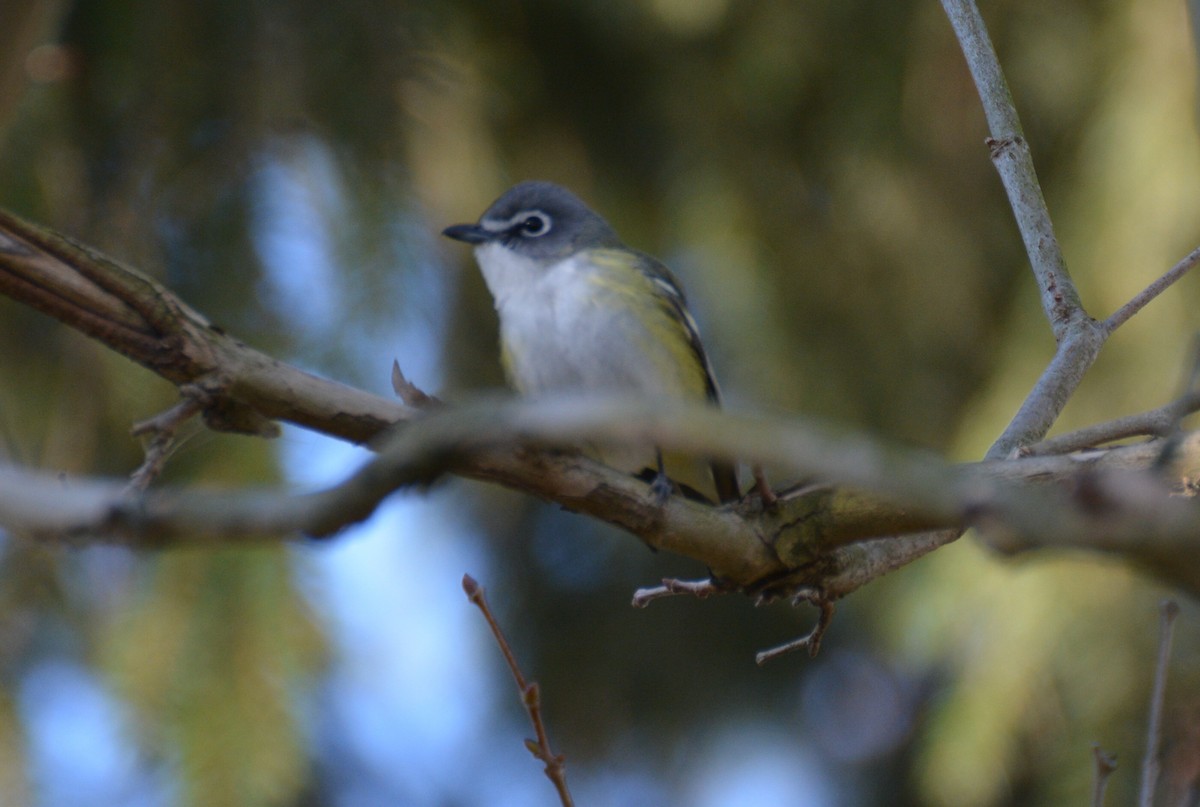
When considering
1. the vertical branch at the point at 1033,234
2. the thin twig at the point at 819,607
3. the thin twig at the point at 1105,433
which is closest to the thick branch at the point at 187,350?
the thin twig at the point at 819,607

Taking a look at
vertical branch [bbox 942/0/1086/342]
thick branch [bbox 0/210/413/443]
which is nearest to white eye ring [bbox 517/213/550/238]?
vertical branch [bbox 942/0/1086/342]

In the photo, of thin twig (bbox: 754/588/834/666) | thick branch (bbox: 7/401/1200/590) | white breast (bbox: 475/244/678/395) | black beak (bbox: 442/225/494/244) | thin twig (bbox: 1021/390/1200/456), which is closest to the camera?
thick branch (bbox: 7/401/1200/590)

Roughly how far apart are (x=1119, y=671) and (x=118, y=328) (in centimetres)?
294

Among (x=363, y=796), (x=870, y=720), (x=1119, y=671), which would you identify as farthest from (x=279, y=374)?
(x=870, y=720)

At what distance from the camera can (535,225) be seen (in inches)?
150

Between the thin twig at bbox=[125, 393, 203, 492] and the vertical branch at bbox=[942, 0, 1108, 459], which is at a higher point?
the vertical branch at bbox=[942, 0, 1108, 459]

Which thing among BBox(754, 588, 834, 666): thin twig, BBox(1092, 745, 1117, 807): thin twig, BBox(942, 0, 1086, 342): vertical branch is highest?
BBox(942, 0, 1086, 342): vertical branch

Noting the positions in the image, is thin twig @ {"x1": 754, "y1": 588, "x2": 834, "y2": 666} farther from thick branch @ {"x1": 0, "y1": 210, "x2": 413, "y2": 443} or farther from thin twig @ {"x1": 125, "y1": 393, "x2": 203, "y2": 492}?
thin twig @ {"x1": 125, "y1": 393, "x2": 203, "y2": 492}

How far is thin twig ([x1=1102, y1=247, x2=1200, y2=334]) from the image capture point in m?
2.13

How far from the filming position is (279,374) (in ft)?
6.10

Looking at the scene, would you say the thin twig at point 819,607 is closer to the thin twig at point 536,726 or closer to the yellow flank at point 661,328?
the thin twig at point 536,726

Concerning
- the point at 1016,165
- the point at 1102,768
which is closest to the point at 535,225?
the point at 1016,165

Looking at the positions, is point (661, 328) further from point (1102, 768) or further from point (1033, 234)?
point (1102, 768)

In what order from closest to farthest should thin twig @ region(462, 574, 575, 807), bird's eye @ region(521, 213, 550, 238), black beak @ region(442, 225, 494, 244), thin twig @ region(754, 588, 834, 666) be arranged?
thin twig @ region(462, 574, 575, 807)
thin twig @ region(754, 588, 834, 666)
black beak @ region(442, 225, 494, 244)
bird's eye @ region(521, 213, 550, 238)
